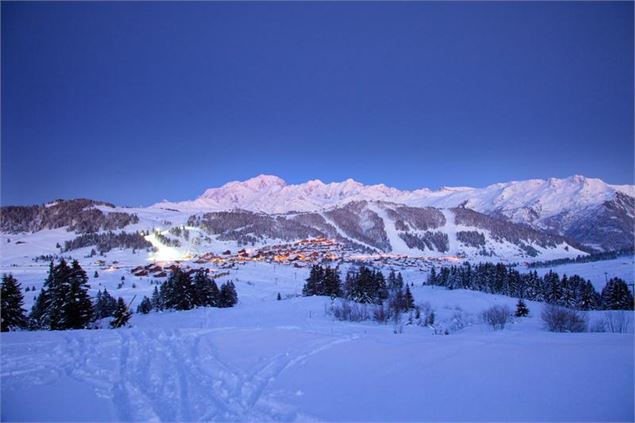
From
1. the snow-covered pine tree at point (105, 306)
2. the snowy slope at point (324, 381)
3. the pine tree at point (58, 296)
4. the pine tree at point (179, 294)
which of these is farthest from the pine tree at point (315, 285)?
the snowy slope at point (324, 381)

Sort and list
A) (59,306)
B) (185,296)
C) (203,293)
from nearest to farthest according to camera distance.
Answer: (59,306)
(185,296)
(203,293)

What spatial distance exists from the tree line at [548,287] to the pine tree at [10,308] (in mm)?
61303

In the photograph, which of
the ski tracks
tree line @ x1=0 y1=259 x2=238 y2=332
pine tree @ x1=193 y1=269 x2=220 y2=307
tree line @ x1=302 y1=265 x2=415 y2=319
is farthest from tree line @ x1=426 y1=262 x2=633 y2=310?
tree line @ x1=0 y1=259 x2=238 y2=332

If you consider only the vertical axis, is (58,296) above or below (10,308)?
above

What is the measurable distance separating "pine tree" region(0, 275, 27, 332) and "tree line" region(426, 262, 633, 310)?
61.3 m

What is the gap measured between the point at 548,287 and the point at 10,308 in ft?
315

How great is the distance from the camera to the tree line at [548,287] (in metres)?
61.0

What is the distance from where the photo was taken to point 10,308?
30.8m

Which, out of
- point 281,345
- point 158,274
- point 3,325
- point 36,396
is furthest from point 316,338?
point 158,274

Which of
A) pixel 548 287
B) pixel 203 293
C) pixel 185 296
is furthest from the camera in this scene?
pixel 548 287

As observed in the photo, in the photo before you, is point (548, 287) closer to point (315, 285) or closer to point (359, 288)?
point (359, 288)

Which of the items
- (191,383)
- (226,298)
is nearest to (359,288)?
(226,298)

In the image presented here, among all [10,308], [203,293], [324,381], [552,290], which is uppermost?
[324,381]

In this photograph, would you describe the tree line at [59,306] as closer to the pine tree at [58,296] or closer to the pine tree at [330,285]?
the pine tree at [58,296]
